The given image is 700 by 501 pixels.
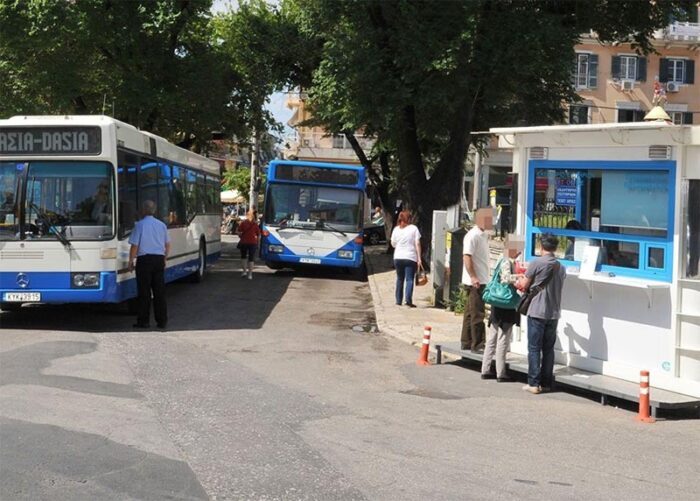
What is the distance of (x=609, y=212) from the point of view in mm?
9555

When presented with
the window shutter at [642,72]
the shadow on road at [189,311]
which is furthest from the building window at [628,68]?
the shadow on road at [189,311]

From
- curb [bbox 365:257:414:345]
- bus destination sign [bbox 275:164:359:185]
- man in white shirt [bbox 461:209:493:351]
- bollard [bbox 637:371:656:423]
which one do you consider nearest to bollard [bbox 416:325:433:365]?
man in white shirt [bbox 461:209:493:351]

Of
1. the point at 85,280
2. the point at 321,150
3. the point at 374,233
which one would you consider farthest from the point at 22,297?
the point at 321,150

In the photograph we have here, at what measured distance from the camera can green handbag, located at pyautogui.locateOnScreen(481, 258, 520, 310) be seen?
9.53 metres

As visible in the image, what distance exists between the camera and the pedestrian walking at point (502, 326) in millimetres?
9609

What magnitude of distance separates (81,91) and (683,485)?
22.9m

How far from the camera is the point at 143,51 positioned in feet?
84.8

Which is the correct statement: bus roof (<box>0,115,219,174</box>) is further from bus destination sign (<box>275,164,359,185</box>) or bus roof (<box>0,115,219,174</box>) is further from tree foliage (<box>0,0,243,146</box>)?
tree foliage (<box>0,0,243,146</box>)

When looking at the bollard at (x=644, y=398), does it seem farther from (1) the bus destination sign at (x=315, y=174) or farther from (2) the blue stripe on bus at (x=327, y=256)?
(1) the bus destination sign at (x=315, y=174)

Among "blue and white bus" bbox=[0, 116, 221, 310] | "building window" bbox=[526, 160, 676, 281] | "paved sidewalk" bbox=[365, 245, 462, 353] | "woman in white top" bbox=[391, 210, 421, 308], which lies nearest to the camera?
"building window" bbox=[526, 160, 676, 281]

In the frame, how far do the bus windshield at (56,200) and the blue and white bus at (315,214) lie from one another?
1006 centimetres

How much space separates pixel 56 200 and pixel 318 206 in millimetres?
10664

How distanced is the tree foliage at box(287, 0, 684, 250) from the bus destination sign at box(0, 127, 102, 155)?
983cm

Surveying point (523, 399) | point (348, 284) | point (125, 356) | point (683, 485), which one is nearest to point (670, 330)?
point (523, 399)
